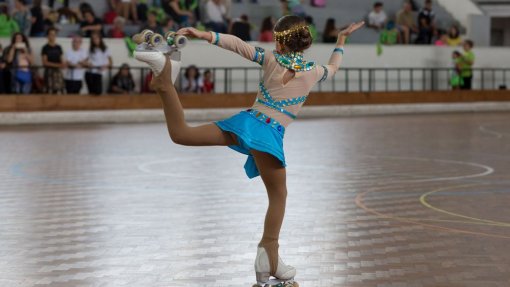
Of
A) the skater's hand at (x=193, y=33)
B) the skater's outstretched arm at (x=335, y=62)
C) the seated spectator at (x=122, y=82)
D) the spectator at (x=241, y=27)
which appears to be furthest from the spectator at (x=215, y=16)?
the skater's hand at (x=193, y=33)

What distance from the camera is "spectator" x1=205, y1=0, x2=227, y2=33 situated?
2770 cm

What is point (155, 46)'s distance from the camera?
6.13 metres

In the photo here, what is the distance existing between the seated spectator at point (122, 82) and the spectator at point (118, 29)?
95 cm

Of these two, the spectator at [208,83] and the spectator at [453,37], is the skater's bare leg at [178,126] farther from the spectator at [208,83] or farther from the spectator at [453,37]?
the spectator at [453,37]

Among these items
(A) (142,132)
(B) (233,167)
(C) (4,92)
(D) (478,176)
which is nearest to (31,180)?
(B) (233,167)

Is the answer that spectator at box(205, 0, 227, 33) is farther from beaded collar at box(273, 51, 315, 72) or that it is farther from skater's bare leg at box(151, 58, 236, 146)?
skater's bare leg at box(151, 58, 236, 146)

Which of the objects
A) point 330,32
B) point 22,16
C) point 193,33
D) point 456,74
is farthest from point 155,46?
point 456,74

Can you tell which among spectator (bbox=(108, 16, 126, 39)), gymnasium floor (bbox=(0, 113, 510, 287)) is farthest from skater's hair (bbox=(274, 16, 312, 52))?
spectator (bbox=(108, 16, 126, 39))

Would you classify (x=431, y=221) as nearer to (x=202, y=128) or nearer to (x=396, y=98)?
(x=202, y=128)

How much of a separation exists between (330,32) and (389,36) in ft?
8.70

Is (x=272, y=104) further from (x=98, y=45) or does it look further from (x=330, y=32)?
(x=330, y=32)

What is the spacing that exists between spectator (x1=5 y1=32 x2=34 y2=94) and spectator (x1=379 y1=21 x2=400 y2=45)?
37.8 ft

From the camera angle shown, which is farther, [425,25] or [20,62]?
[425,25]

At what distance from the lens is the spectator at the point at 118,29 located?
86.7ft
